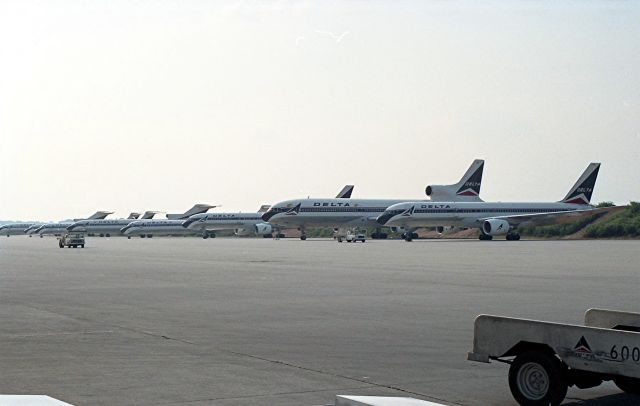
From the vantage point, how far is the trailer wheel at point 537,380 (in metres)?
9.27

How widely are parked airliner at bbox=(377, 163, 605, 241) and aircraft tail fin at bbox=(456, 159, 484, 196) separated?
14.9 m

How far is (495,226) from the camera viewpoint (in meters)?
91.8

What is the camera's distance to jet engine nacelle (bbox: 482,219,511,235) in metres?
91.8

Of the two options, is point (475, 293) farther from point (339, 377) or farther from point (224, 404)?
point (224, 404)

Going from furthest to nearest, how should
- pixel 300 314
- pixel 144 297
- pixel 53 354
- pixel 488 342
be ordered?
1. pixel 144 297
2. pixel 300 314
3. pixel 53 354
4. pixel 488 342

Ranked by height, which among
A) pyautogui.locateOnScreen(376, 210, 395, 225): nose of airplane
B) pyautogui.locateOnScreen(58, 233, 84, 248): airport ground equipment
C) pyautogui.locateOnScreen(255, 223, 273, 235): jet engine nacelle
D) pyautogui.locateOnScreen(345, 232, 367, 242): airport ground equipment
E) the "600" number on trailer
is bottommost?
the "600" number on trailer

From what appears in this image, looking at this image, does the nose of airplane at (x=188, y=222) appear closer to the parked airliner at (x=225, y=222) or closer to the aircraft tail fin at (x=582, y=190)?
the parked airliner at (x=225, y=222)

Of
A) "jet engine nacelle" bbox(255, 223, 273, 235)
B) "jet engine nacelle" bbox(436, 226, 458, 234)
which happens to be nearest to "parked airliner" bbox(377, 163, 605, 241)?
"jet engine nacelle" bbox(436, 226, 458, 234)

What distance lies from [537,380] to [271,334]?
7.08m

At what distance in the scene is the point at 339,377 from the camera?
11258mm

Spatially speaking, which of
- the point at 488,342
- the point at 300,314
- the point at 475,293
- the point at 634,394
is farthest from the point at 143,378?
the point at 475,293

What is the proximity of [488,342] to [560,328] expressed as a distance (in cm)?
98

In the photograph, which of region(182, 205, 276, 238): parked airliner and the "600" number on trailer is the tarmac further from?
region(182, 205, 276, 238): parked airliner

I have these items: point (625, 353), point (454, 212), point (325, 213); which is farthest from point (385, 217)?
point (625, 353)
